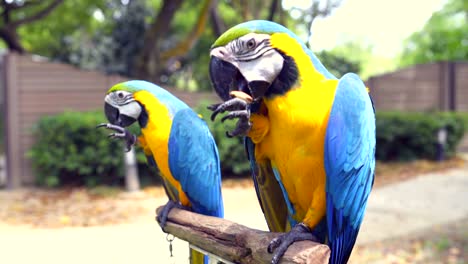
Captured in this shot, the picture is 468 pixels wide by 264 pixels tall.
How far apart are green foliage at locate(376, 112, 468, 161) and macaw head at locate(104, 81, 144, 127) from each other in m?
6.57

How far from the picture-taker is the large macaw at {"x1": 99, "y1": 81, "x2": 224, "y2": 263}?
1842 mm

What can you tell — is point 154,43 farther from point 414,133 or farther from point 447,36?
point 447,36

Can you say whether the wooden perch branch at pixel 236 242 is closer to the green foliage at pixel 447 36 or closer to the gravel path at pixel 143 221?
the gravel path at pixel 143 221

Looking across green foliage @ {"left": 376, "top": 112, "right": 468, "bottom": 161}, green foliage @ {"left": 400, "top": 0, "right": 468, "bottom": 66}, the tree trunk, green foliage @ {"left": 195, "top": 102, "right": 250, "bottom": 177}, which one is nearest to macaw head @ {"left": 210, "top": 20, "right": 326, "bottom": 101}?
green foliage @ {"left": 195, "top": 102, "right": 250, "bottom": 177}

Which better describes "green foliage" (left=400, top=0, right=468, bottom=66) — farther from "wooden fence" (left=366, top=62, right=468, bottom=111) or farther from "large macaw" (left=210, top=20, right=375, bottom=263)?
"large macaw" (left=210, top=20, right=375, bottom=263)

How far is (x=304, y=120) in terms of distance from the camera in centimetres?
114

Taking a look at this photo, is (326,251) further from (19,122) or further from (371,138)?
(19,122)

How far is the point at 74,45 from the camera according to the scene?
33.2 feet

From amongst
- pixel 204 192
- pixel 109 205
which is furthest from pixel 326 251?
pixel 109 205

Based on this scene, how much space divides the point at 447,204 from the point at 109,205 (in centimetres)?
411

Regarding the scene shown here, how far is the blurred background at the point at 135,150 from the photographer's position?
11.3ft

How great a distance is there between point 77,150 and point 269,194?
5196 mm

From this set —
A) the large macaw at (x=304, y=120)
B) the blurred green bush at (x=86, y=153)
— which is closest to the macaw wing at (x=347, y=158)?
the large macaw at (x=304, y=120)

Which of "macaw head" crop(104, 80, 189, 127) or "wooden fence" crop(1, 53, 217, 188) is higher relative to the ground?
"macaw head" crop(104, 80, 189, 127)
